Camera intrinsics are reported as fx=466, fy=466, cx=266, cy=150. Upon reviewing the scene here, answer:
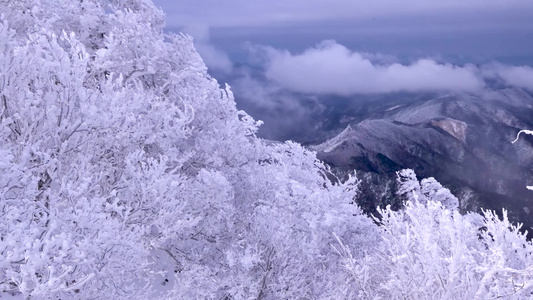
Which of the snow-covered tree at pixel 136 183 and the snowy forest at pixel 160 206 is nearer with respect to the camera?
the snow-covered tree at pixel 136 183

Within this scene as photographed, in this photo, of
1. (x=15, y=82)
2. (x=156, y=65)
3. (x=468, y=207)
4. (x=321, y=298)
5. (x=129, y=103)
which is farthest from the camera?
(x=468, y=207)

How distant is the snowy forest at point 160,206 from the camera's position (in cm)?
776

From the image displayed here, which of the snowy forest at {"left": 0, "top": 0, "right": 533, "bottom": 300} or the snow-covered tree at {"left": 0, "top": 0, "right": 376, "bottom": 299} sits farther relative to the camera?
the snowy forest at {"left": 0, "top": 0, "right": 533, "bottom": 300}

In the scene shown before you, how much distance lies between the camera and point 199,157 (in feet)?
57.6

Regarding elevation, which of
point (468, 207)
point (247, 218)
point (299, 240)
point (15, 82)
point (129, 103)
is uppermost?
point (15, 82)

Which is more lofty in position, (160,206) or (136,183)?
(136,183)

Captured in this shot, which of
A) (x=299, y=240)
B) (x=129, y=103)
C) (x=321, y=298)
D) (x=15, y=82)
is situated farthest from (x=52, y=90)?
(x=321, y=298)

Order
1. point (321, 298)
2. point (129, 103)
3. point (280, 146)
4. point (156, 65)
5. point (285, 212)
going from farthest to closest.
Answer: point (280, 146) < point (156, 65) < point (285, 212) < point (321, 298) < point (129, 103)

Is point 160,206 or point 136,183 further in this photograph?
point 136,183

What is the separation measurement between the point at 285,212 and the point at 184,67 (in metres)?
7.22

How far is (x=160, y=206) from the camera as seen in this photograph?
10547 millimetres

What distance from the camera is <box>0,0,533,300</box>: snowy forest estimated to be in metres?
7.76

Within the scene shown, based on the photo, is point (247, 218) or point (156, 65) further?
point (156, 65)

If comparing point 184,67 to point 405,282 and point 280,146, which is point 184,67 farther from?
point 405,282
